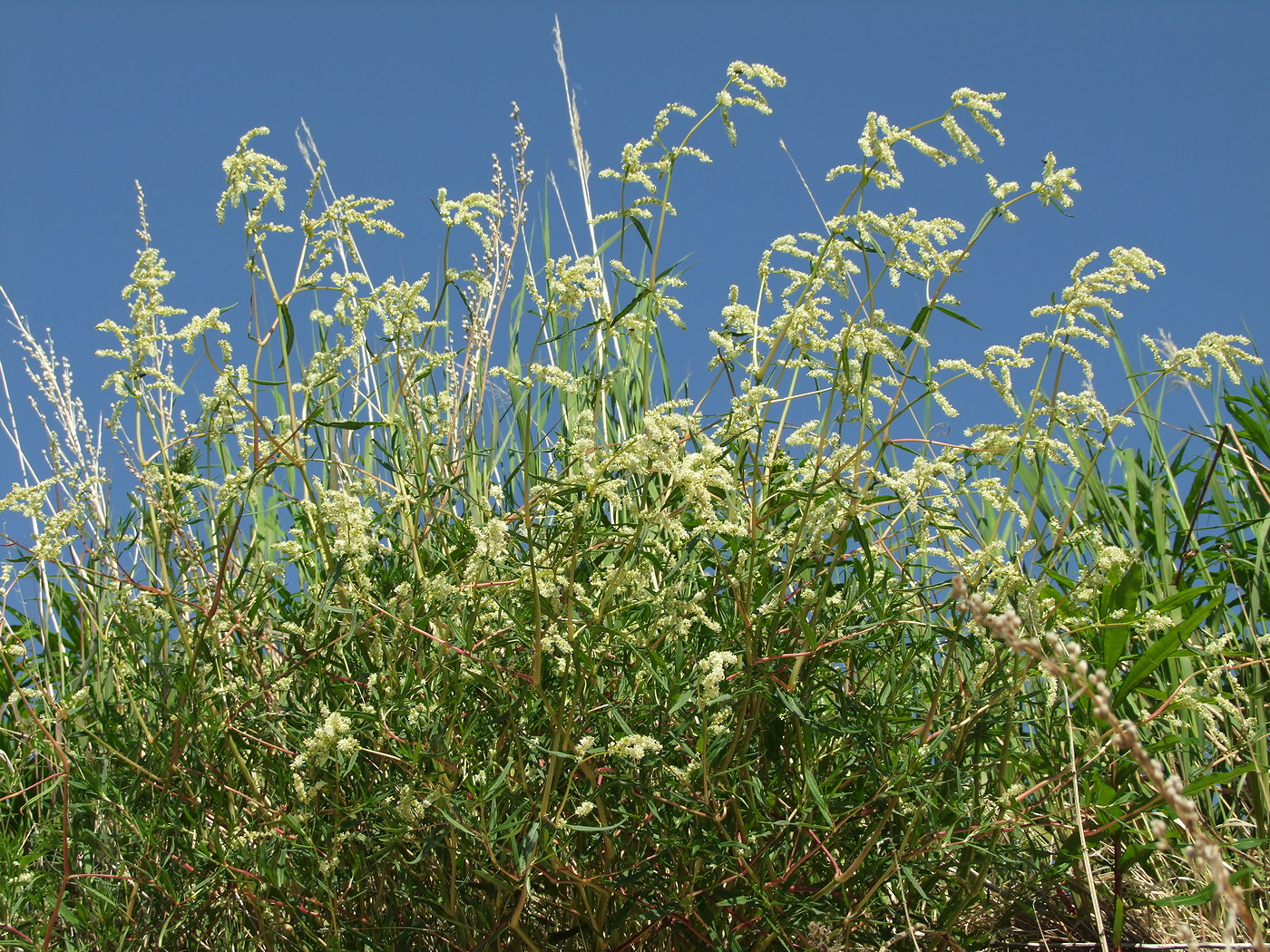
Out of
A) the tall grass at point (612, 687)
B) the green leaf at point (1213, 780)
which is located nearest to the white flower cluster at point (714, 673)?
the tall grass at point (612, 687)

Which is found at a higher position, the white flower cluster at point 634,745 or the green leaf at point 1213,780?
the green leaf at point 1213,780

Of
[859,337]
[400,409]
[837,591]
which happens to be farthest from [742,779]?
[400,409]

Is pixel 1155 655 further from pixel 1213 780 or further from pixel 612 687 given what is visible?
pixel 612 687

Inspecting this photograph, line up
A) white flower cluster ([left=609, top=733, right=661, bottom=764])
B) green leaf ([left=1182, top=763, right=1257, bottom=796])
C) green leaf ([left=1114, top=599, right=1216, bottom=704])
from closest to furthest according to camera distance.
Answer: white flower cluster ([left=609, top=733, right=661, bottom=764])
green leaf ([left=1182, top=763, right=1257, bottom=796])
green leaf ([left=1114, top=599, right=1216, bottom=704])

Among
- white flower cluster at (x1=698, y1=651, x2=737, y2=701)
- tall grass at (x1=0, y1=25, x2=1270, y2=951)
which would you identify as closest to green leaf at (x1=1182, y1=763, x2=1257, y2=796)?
tall grass at (x1=0, y1=25, x2=1270, y2=951)

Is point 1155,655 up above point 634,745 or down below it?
above

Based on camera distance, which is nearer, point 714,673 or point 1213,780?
point 714,673

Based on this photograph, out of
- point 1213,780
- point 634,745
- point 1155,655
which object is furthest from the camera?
point 1155,655

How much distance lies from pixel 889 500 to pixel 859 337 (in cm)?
41

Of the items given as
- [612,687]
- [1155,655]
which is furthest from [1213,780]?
[612,687]

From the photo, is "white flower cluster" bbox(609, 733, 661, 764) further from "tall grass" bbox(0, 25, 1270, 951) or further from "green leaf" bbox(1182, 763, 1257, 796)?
"green leaf" bbox(1182, 763, 1257, 796)

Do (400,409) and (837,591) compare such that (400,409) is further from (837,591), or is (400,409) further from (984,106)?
(984,106)

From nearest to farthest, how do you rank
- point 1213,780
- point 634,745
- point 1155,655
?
point 634,745
point 1213,780
point 1155,655

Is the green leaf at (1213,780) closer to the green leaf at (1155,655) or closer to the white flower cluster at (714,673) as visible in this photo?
the green leaf at (1155,655)
